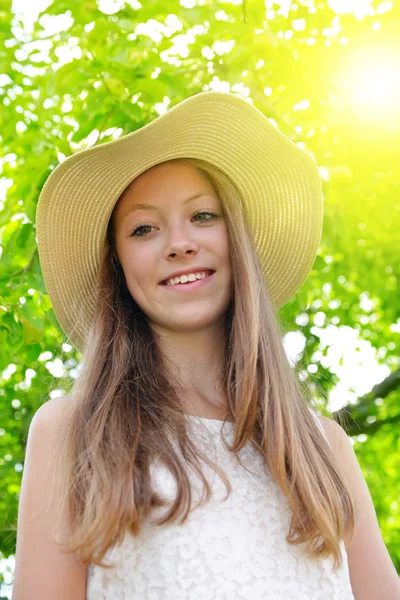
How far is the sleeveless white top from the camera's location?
1835 mm

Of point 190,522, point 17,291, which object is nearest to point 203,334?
point 190,522

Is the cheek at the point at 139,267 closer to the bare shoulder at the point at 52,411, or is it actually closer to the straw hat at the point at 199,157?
the straw hat at the point at 199,157

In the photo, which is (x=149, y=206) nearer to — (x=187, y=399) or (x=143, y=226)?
(x=143, y=226)

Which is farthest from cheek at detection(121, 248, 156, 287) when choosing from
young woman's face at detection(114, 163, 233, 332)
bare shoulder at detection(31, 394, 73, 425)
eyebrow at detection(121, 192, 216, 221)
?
bare shoulder at detection(31, 394, 73, 425)

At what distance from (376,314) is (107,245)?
5.17 m

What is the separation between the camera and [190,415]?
213 centimetres

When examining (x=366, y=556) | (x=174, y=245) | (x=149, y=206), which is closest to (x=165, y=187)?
(x=149, y=206)

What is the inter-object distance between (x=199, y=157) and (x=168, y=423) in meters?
0.71

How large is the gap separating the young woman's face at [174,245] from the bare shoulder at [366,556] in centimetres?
53

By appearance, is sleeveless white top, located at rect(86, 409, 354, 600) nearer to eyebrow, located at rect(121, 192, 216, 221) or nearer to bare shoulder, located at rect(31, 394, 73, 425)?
bare shoulder, located at rect(31, 394, 73, 425)


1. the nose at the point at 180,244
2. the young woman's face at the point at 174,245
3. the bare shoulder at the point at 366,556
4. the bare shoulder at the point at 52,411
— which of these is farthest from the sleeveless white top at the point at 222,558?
the nose at the point at 180,244

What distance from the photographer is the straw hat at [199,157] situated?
7.22 ft

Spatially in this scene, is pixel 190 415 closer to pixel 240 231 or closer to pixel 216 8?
pixel 240 231

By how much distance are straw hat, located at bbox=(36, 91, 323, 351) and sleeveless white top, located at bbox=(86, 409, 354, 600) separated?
2.25 ft
